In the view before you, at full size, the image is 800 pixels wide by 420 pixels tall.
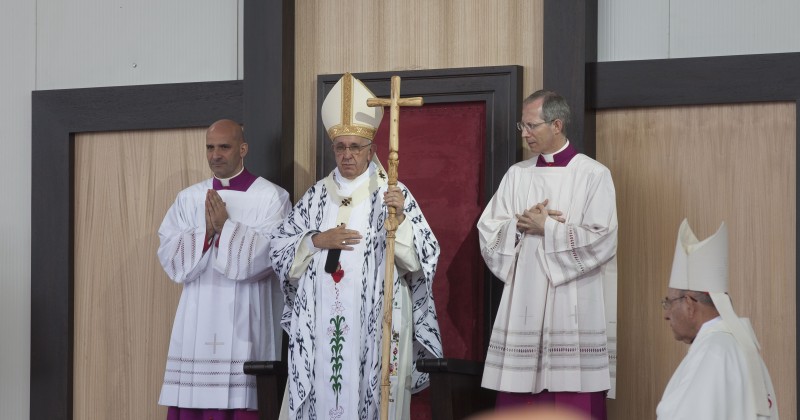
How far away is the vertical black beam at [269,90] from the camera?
7727 mm

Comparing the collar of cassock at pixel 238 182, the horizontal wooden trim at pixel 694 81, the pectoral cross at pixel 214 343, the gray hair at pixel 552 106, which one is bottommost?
the pectoral cross at pixel 214 343

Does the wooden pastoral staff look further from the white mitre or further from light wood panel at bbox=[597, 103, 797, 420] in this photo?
the white mitre

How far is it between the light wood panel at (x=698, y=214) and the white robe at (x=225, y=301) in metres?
1.82

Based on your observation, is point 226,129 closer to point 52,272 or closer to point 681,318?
point 52,272

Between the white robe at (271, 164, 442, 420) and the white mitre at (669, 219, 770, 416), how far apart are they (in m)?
1.78

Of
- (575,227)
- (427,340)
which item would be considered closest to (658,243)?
(575,227)

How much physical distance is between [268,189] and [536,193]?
1483mm

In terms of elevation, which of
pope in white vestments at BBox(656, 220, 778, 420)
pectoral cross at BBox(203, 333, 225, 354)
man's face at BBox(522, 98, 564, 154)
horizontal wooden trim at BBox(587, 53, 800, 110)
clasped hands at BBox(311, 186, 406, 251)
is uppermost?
horizontal wooden trim at BBox(587, 53, 800, 110)

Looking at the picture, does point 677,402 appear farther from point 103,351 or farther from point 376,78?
point 103,351

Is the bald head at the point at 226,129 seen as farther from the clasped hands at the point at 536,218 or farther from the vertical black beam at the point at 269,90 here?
the clasped hands at the point at 536,218

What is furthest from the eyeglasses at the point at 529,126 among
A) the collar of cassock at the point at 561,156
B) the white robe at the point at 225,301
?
the white robe at the point at 225,301

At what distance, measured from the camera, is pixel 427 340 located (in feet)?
22.2

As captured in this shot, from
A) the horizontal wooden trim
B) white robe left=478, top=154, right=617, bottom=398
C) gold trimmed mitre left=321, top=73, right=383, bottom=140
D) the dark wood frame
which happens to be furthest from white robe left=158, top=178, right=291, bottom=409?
the horizontal wooden trim

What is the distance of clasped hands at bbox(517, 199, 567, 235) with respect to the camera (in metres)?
6.71
